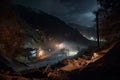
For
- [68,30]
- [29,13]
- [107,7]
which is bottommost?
[107,7]

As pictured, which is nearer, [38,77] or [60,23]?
[38,77]

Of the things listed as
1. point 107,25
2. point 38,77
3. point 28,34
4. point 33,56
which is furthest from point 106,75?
point 28,34

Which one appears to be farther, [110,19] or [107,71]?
[110,19]

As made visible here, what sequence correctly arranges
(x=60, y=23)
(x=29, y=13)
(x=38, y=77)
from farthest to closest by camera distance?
1. (x=60, y=23)
2. (x=29, y=13)
3. (x=38, y=77)

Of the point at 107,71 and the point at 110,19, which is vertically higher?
the point at 110,19

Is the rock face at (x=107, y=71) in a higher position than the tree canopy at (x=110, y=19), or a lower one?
lower

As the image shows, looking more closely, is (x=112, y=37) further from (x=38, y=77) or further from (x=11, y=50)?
(x=11, y=50)

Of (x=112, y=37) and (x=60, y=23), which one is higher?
(x=60, y=23)

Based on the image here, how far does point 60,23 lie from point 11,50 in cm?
9169

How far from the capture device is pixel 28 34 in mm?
91125

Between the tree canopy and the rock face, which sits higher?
the tree canopy

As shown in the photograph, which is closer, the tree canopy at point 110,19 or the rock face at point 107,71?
the rock face at point 107,71

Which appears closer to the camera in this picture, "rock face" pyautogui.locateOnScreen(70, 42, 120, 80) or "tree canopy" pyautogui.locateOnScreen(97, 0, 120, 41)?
"rock face" pyautogui.locateOnScreen(70, 42, 120, 80)

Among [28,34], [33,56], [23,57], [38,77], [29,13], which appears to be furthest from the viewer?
[29,13]
